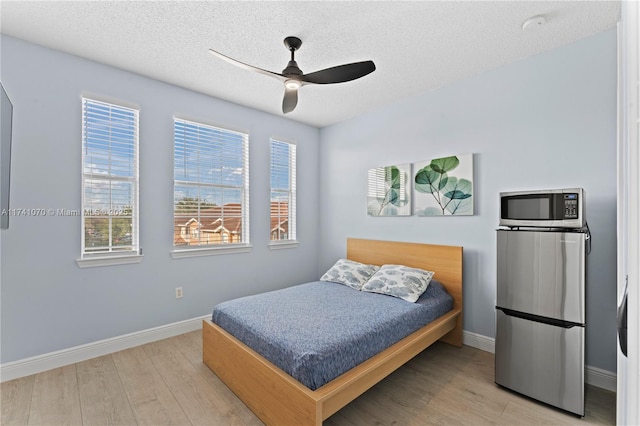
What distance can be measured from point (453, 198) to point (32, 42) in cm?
401

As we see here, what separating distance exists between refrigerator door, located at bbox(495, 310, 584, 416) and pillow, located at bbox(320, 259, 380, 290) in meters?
1.35

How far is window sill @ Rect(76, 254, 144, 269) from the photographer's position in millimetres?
2730

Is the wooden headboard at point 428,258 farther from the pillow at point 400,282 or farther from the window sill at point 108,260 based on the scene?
the window sill at point 108,260

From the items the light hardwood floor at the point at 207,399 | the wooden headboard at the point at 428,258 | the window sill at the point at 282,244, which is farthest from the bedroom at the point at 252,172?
the light hardwood floor at the point at 207,399

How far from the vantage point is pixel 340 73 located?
7.25ft

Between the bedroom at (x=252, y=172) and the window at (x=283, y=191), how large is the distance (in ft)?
0.96

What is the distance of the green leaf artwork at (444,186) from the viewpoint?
3.07m

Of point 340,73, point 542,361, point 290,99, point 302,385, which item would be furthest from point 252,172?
point 542,361

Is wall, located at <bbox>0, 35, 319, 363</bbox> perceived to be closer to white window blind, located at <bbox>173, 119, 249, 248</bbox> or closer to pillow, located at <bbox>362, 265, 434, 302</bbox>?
white window blind, located at <bbox>173, 119, 249, 248</bbox>

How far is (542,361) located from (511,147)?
5.91 feet

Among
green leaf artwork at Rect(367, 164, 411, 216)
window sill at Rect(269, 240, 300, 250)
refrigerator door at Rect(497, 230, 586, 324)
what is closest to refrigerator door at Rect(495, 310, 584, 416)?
refrigerator door at Rect(497, 230, 586, 324)

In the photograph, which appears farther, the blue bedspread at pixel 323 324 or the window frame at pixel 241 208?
the window frame at pixel 241 208

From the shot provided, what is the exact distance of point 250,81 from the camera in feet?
10.4

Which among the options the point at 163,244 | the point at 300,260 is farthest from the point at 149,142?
the point at 300,260
